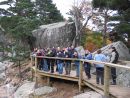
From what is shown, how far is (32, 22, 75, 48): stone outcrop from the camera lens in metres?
32.0

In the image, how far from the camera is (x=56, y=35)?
3250 cm

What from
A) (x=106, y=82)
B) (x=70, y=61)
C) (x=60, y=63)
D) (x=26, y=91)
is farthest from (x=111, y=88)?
(x=26, y=91)

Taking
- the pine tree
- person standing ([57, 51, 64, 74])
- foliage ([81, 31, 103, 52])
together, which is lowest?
person standing ([57, 51, 64, 74])

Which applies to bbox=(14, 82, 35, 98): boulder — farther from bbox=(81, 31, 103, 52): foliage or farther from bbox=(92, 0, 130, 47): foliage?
bbox=(81, 31, 103, 52): foliage

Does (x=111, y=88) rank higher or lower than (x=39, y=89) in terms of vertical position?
higher

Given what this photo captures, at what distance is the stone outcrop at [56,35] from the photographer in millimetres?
32031

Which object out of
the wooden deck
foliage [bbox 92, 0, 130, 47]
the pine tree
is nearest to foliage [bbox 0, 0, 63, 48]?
the pine tree

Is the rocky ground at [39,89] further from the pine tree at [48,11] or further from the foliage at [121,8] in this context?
the pine tree at [48,11]

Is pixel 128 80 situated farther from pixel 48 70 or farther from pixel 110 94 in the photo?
pixel 48 70

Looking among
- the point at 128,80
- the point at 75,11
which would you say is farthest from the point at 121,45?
the point at 75,11

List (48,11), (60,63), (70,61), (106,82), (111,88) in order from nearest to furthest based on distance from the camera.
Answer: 1. (106,82)
2. (111,88)
3. (70,61)
4. (60,63)
5. (48,11)

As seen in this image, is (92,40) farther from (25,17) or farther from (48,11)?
(48,11)

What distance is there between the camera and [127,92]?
485 inches

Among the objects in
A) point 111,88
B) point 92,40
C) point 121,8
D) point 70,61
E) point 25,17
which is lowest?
point 111,88
